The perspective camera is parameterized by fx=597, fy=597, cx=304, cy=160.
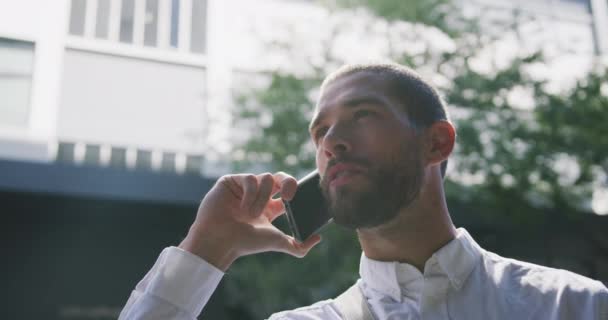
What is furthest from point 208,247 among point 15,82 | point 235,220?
point 15,82

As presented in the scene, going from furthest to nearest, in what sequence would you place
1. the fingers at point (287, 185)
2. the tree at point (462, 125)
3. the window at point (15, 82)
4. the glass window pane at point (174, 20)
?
the tree at point (462, 125)
the window at point (15, 82)
the glass window pane at point (174, 20)
the fingers at point (287, 185)

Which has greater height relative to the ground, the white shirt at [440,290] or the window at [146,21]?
the window at [146,21]

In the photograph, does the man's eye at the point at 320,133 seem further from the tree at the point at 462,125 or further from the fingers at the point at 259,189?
the tree at the point at 462,125

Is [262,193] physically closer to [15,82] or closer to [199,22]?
[199,22]

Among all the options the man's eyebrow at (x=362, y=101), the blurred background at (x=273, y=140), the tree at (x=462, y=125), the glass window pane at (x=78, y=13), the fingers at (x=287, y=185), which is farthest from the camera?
the tree at (x=462, y=125)

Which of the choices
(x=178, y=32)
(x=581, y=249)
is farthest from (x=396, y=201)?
(x=581, y=249)

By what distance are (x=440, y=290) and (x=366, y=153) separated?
0.32 m

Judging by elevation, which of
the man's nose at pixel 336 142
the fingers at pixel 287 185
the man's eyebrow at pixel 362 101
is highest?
the man's eyebrow at pixel 362 101

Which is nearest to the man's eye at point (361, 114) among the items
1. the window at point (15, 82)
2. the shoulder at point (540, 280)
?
the shoulder at point (540, 280)

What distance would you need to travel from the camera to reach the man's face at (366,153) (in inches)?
45.8

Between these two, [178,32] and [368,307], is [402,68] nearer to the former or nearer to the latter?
[368,307]

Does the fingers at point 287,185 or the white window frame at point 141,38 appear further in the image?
the white window frame at point 141,38

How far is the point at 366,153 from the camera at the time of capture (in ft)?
3.87

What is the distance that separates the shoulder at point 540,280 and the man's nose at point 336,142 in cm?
42
